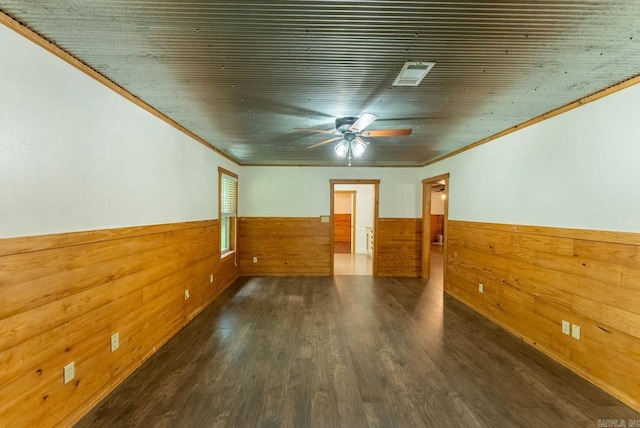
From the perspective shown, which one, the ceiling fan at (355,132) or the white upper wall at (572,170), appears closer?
the white upper wall at (572,170)

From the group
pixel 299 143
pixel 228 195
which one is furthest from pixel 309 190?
pixel 299 143

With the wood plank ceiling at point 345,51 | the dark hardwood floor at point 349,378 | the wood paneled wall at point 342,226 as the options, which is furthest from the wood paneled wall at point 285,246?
the wood paneled wall at point 342,226

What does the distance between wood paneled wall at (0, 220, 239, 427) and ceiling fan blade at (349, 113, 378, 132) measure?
213cm

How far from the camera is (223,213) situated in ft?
16.5

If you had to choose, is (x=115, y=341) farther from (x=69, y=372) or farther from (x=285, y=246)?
(x=285, y=246)

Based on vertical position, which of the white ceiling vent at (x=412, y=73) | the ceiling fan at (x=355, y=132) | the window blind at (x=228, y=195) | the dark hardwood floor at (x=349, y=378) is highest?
the white ceiling vent at (x=412, y=73)

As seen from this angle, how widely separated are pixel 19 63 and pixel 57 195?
71 cm

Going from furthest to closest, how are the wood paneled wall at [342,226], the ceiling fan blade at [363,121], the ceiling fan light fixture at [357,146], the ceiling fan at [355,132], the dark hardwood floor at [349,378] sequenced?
the wood paneled wall at [342,226] < the ceiling fan light fixture at [357,146] < the ceiling fan at [355,132] < the ceiling fan blade at [363,121] < the dark hardwood floor at [349,378]

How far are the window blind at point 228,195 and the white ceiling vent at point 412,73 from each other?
3494 mm

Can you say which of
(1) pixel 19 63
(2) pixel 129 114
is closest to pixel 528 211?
(2) pixel 129 114

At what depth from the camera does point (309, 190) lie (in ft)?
19.2

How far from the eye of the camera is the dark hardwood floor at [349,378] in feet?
6.18

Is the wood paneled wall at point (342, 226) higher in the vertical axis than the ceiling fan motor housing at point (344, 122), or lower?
lower

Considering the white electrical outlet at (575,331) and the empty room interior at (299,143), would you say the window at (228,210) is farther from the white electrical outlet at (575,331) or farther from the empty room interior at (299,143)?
the white electrical outlet at (575,331)
